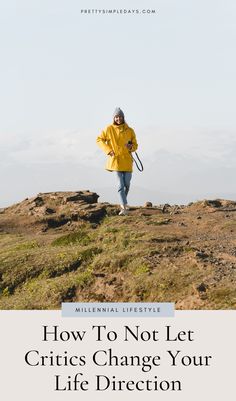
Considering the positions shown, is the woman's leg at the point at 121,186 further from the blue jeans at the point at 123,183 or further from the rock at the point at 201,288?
the rock at the point at 201,288

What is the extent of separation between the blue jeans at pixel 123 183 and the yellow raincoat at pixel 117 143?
0.21m

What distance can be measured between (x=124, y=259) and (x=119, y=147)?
585cm

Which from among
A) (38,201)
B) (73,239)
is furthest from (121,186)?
(38,201)

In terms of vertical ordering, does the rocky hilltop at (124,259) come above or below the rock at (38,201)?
below

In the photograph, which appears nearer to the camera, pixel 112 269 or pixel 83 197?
pixel 112 269

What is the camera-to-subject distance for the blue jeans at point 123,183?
1836cm

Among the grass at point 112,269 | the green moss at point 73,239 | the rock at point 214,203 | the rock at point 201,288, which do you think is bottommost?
the rock at point 201,288

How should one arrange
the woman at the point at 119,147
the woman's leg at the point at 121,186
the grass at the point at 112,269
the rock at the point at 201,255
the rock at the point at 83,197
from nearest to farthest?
the grass at the point at 112,269 → the rock at the point at 201,255 → the woman at the point at 119,147 → the woman's leg at the point at 121,186 → the rock at the point at 83,197

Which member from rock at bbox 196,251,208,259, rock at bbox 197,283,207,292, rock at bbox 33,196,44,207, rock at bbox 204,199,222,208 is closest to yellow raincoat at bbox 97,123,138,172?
rock at bbox 204,199,222,208

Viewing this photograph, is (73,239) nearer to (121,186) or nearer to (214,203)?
(121,186)

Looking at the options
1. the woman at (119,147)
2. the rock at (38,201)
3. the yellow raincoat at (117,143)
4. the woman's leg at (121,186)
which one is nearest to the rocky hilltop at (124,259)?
the woman's leg at (121,186)

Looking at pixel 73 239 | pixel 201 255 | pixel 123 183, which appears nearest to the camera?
pixel 201 255

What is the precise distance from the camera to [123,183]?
18.5 m

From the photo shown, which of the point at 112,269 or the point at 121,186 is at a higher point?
the point at 121,186
